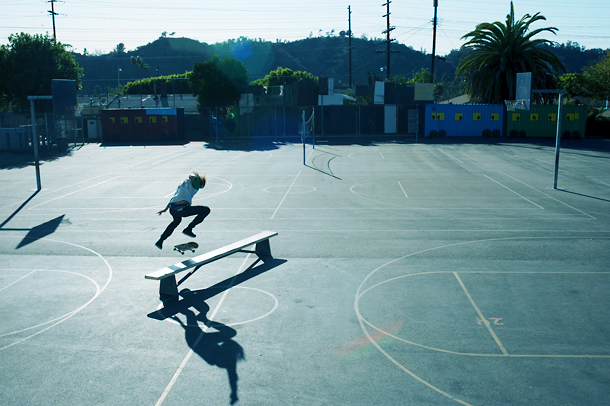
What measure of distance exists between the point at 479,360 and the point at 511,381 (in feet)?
2.22

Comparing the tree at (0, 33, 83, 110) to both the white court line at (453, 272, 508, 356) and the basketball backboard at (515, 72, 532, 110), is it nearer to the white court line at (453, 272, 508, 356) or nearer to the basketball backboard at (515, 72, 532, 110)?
the basketball backboard at (515, 72, 532, 110)

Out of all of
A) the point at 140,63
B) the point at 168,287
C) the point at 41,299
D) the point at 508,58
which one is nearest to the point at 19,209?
the point at 41,299

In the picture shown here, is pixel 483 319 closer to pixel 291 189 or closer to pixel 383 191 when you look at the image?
pixel 383 191

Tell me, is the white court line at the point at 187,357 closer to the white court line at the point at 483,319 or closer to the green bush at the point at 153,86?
the white court line at the point at 483,319

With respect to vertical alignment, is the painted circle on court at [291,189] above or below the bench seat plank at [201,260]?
above

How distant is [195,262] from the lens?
11367 mm

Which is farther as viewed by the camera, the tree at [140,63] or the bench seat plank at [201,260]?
the tree at [140,63]

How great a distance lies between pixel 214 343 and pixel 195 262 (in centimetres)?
291

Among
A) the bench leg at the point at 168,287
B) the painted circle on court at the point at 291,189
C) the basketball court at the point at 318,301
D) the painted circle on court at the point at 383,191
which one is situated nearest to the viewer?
the basketball court at the point at 318,301

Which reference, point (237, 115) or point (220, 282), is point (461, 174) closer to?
point (220, 282)

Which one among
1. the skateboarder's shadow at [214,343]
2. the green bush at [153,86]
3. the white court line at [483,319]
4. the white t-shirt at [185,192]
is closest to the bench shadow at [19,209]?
the white t-shirt at [185,192]

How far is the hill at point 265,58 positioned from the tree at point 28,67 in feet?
323

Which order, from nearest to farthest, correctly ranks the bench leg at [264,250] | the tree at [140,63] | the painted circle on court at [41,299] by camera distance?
1. the painted circle on court at [41,299]
2. the bench leg at [264,250]
3. the tree at [140,63]

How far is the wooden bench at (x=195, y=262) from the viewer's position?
10688 mm
